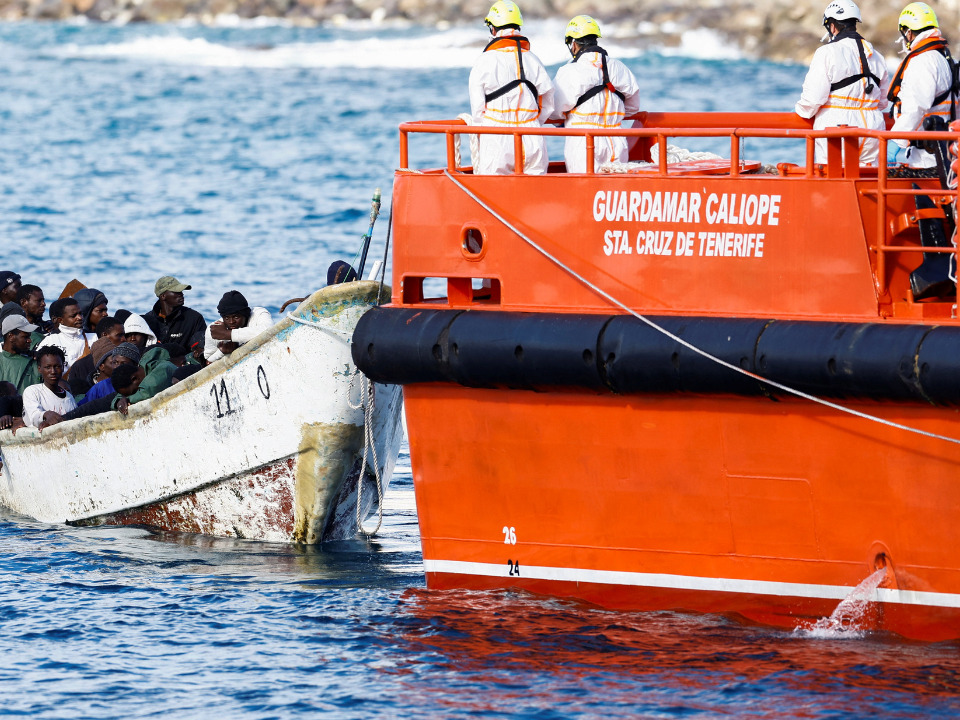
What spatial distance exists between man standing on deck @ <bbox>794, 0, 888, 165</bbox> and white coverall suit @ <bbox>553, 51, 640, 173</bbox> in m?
1.06

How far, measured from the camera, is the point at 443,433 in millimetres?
8828

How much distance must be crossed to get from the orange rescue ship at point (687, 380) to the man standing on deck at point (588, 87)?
2.37 ft

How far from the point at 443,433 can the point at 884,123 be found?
3.22m

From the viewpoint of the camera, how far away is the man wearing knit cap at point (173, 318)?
496 inches

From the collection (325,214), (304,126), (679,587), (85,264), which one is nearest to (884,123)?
(679,587)

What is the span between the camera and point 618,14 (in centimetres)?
6706

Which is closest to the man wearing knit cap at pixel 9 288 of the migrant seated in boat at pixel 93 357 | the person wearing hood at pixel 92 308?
the person wearing hood at pixel 92 308

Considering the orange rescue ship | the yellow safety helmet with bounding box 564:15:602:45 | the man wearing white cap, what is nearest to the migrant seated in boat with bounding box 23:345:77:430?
the man wearing white cap

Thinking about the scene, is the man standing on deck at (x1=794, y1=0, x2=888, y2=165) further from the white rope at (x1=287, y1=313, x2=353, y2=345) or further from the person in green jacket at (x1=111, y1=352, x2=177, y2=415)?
the person in green jacket at (x1=111, y1=352, x2=177, y2=415)

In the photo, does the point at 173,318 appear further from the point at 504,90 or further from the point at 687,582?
the point at 687,582

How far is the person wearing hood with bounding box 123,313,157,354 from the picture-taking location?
471 inches

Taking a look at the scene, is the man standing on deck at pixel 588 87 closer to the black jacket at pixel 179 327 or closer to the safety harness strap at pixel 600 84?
the safety harness strap at pixel 600 84

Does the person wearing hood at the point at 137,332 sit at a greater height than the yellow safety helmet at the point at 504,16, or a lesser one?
lesser

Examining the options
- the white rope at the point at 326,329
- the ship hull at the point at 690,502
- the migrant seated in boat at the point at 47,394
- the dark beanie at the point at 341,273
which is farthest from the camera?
the migrant seated in boat at the point at 47,394
